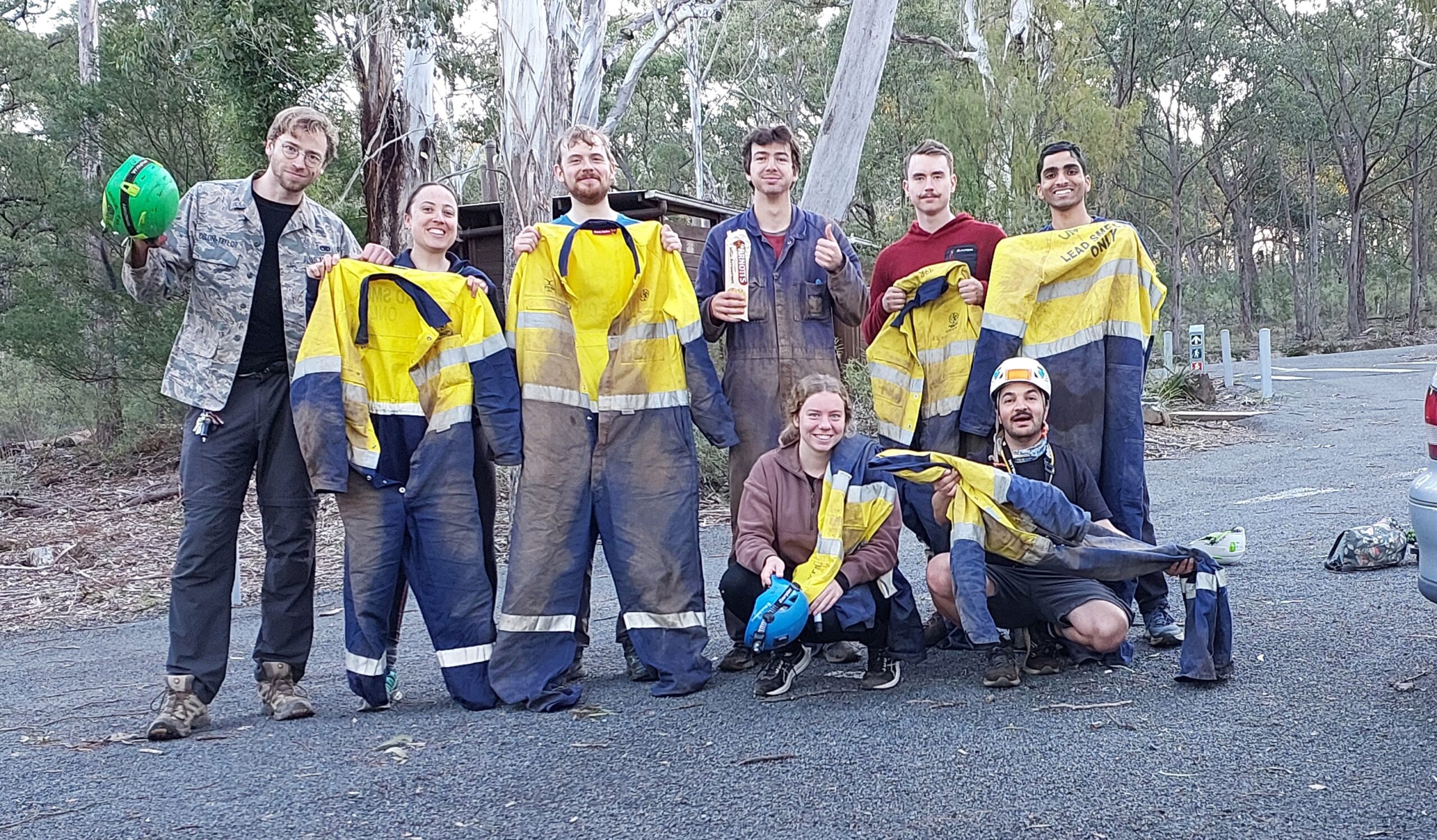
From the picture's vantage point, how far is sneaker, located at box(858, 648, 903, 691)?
4.81 metres

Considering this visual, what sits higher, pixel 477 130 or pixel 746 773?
pixel 477 130

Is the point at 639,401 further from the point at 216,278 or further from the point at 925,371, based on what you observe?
the point at 216,278

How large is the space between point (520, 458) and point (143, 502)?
31.9ft

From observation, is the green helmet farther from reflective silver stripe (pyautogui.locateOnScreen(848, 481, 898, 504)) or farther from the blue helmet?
reflective silver stripe (pyautogui.locateOnScreen(848, 481, 898, 504))

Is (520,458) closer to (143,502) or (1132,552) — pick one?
(1132,552)

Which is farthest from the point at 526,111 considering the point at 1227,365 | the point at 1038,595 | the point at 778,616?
the point at 1227,365

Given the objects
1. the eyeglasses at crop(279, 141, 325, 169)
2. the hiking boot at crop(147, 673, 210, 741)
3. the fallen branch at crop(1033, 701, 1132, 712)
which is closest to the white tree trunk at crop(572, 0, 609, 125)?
the eyeglasses at crop(279, 141, 325, 169)

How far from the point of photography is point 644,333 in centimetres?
511

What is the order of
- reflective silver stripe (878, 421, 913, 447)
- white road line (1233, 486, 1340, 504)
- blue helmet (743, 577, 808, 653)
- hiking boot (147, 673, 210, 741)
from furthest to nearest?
1. white road line (1233, 486, 1340, 504)
2. reflective silver stripe (878, 421, 913, 447)
3. hiking boot (147, 673, 210, 741)
4. blue helmet (743, 577, 808, 653)

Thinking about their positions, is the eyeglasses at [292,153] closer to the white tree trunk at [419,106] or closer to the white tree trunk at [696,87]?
the white tree trunk at [419,106]

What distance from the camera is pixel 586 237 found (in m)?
5.03

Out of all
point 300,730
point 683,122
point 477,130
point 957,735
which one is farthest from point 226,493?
point 683,122

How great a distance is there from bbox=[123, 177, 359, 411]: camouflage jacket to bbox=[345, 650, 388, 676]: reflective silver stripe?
3.59ft

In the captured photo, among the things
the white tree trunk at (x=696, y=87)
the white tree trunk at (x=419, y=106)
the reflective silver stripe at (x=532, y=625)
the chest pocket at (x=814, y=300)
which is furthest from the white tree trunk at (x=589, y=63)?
the white tree trunk at (x=696, y=87)
